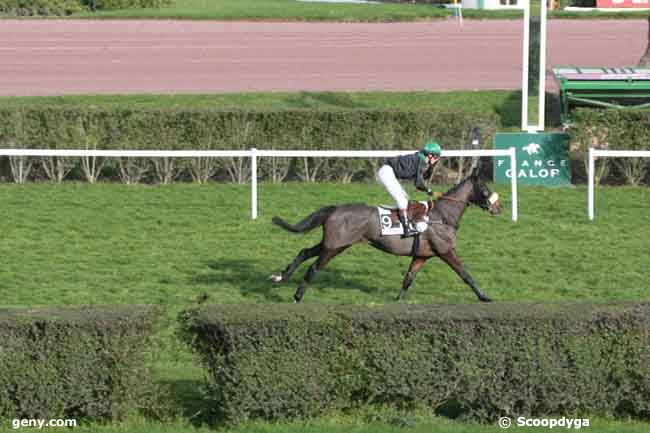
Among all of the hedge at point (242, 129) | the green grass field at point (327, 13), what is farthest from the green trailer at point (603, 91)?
the green grass field at point (327, 13)

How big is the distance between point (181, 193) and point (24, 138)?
216 centimetres

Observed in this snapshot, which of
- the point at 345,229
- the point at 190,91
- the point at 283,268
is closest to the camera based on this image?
the point at 345,229

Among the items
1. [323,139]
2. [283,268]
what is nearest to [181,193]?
[323,139]

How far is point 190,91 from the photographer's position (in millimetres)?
19578

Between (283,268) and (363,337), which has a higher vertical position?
(363,337)

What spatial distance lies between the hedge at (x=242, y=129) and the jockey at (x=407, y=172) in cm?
467

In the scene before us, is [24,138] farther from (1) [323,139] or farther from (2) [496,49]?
(2) [496,49]

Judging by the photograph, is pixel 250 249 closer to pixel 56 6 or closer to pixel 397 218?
pixel 397 218

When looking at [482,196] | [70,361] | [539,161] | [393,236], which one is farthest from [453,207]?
[539,161]

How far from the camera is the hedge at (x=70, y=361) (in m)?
7.16

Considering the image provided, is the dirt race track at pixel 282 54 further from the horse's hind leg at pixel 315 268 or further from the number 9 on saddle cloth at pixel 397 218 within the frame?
the horse's hind leg at pixel 315 268

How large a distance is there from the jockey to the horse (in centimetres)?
16

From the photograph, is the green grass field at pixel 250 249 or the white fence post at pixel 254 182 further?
the white fence post at pixel 254 182

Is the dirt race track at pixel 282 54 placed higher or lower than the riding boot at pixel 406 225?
lower
